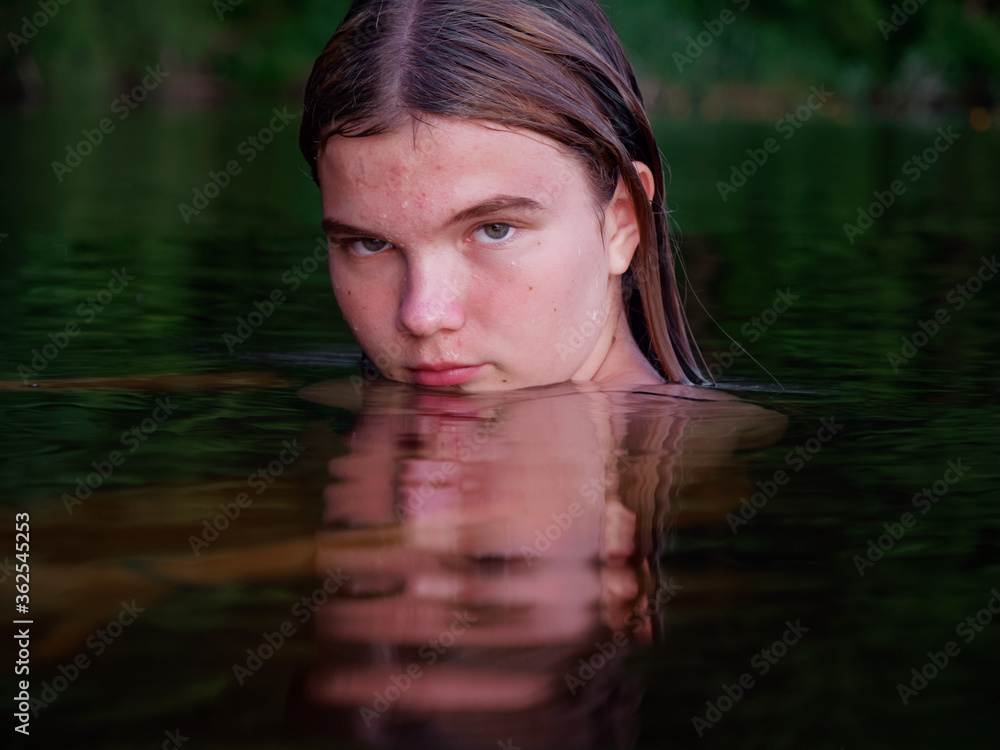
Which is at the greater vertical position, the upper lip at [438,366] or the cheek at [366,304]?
the cheek at [366,304]

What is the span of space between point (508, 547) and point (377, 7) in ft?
5.93

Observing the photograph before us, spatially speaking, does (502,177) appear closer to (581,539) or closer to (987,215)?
(581,539)

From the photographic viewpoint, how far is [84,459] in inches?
96.0

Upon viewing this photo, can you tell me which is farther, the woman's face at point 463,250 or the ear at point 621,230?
the ear at point 621,230

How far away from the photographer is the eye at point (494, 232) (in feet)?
9.74

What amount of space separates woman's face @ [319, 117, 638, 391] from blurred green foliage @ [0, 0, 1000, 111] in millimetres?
18490

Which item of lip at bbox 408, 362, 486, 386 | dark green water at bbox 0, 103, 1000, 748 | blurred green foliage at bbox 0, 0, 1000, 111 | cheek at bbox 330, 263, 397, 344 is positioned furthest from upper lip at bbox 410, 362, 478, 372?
blurred green foliage at bbox 0, 0, 1000, 111

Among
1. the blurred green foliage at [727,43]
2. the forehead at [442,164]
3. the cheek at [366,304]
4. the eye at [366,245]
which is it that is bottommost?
the blurred green foliage at [727,43]

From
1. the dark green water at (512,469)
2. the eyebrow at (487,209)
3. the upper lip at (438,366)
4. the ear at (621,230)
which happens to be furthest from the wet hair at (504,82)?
the dark green water at (512,469)

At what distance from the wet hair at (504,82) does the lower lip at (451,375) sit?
1.79 feet

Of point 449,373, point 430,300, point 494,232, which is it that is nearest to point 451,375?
point 449,373

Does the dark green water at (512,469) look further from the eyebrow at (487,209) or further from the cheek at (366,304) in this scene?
the eyebrow at (487,209)

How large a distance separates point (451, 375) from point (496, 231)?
36cm

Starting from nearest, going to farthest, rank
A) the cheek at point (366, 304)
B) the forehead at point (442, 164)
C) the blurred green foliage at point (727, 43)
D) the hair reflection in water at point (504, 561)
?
the hair reflection in water at point (504, 561)
the forehead at point (442, 164)
the cheek at point (366, 304)
the blurred green foliage at point (727, 43)
